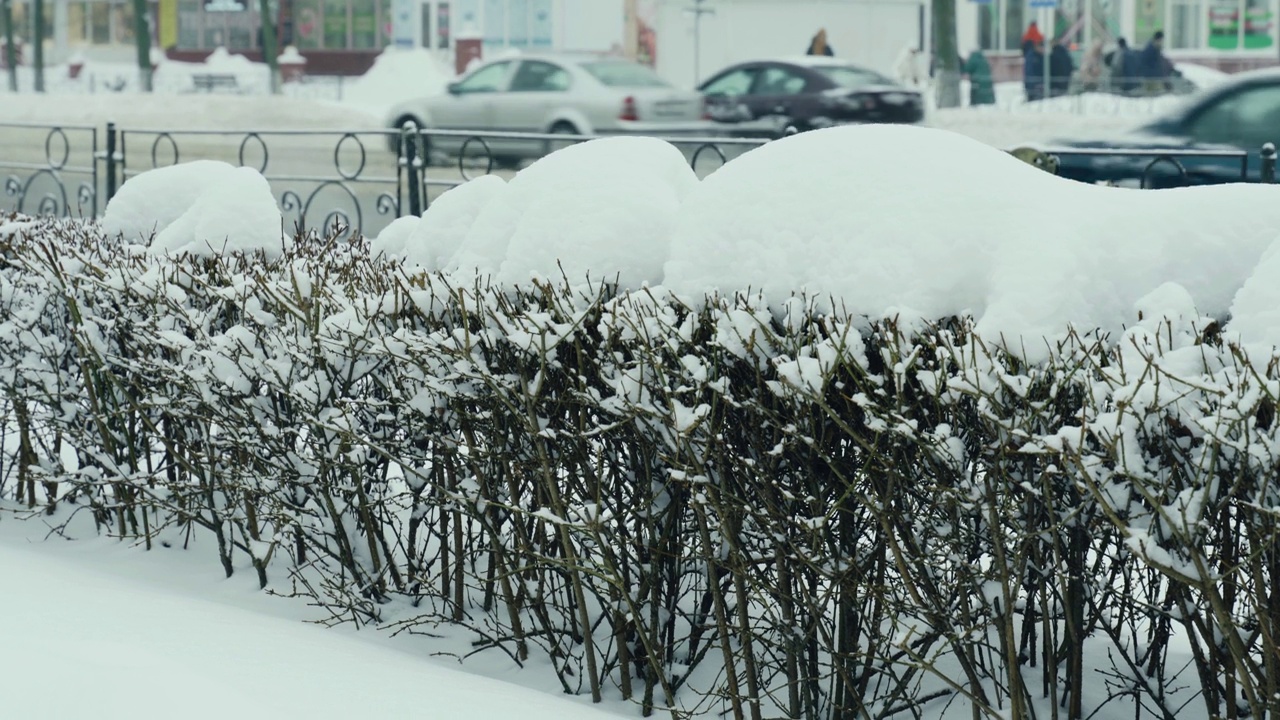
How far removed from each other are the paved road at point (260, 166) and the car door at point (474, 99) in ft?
2.67

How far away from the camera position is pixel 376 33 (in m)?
44.1

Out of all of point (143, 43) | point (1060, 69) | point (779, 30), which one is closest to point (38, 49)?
point (143, 43)

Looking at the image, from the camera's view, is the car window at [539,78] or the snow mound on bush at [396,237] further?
the car window at [539,78]

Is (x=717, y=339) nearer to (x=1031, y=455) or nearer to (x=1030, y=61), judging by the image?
(x=1031, y=455)

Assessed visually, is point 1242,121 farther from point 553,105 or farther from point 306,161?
point 306,161

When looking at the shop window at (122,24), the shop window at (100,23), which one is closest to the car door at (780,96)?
the shop window at (122,24)

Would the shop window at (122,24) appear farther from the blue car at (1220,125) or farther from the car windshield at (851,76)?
the blue car at (1220,125)

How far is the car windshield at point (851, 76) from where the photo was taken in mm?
16875

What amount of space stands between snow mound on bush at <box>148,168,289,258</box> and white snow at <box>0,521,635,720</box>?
119 centimetres

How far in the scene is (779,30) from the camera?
3497 centimetres

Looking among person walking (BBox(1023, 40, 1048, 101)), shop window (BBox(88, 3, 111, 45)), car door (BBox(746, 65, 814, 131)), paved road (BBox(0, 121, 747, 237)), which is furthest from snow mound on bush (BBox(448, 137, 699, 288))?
shop window (BBox(88, 3, 111, 45))

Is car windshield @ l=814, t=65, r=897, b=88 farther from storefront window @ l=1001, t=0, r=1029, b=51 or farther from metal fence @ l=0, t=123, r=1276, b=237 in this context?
storefront window @ l=1001, t=0, r=1029, b=51

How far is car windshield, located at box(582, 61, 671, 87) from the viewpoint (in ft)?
56.1

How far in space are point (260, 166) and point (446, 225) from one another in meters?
14.5
